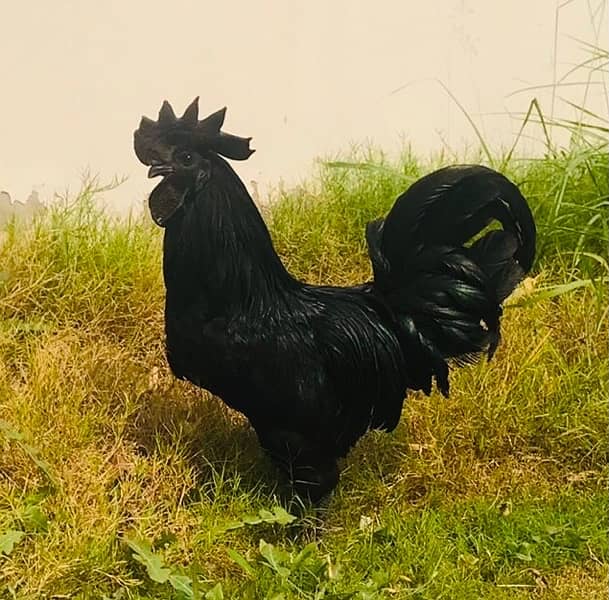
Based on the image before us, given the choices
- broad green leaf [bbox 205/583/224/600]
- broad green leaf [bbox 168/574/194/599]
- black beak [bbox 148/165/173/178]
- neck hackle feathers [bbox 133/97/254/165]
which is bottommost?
broad green leaf [bbox 205/583/224/600]

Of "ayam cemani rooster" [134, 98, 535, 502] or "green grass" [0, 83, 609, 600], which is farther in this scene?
"green grass" [0, 83, 609, 600]

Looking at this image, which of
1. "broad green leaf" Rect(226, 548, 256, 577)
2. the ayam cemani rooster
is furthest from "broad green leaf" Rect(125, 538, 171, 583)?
the ayam cemani rooster

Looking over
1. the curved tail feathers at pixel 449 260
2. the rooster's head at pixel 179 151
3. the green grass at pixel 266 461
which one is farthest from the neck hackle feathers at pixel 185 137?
the green grass at pixel 266 461

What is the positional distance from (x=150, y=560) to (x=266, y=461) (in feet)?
1.38

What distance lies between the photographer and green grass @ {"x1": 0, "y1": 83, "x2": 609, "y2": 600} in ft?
6.23

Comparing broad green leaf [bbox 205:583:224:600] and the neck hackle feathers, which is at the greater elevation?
the neck hackle feathers

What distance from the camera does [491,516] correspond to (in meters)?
2.13

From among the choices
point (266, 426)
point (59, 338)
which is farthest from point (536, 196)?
point (59, 338)

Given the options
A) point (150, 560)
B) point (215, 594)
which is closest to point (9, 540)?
point (150, 560)

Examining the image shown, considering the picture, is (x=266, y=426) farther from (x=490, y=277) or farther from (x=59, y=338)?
(x=59, y=338)

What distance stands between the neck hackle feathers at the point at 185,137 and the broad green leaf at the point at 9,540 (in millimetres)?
801

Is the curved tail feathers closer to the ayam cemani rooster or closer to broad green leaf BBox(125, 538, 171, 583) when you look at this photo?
the ayam cemani rooster

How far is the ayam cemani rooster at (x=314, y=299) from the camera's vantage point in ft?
5.82

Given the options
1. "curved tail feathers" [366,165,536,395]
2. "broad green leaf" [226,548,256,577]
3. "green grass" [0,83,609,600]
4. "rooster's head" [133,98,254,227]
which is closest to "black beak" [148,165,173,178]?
"rooster's head" [133,98,254,227]
